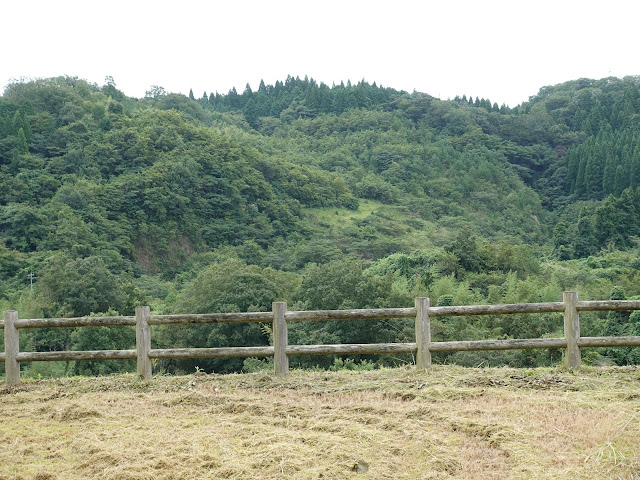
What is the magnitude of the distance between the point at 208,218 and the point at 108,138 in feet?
52.6

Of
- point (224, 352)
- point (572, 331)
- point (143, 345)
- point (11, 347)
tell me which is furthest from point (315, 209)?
point (572, 331)

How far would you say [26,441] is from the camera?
6.10 meters

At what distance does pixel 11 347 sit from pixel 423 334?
17.9ft

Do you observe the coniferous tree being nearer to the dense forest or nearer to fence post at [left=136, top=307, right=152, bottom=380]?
the dense forest

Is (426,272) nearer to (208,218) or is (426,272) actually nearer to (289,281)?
(289,281)

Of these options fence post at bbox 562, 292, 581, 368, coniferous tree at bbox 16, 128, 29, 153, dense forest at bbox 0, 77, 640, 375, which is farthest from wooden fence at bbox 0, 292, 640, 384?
coniferous tree at bbox 16, 128, 29, 153

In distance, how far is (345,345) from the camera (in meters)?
8.54

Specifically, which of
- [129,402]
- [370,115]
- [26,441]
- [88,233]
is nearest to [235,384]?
[129,402]

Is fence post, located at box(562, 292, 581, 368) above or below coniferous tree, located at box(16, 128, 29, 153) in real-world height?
below

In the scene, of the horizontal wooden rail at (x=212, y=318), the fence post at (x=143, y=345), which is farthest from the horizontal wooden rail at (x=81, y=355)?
the horizontal wooden rail at (x=212, y=318)

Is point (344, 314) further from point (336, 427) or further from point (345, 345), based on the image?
point (336, 427)

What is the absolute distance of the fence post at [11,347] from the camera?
8970mm

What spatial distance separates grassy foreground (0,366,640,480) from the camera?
5070 millimetres

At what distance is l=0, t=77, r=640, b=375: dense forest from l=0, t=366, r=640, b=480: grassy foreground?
10860mm
